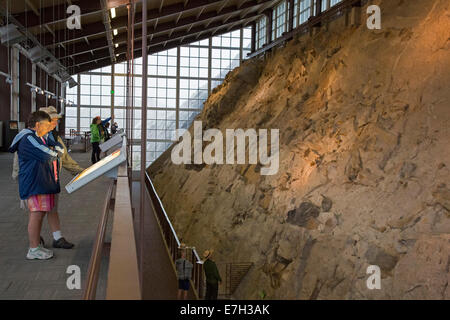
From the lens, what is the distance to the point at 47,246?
4.70 metres

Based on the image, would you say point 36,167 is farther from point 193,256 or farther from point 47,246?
point 193,256

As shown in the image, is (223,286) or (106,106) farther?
(106,106)

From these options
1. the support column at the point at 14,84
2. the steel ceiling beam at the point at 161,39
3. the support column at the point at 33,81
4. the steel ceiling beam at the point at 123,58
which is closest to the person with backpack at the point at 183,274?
the support column at the point at 14,84

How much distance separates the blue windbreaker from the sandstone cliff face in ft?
18.8

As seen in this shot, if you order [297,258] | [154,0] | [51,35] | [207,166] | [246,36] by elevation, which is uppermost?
[246,36]

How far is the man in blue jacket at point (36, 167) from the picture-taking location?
393 cm

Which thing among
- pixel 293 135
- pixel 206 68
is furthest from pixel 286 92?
pixel 206 68

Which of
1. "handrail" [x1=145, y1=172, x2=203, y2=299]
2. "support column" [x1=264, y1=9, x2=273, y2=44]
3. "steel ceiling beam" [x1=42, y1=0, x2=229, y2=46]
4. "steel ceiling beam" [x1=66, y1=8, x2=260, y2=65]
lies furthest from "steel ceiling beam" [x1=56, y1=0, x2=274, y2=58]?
"handrail" [x1=145, y1=172, x2=203, y2=299]

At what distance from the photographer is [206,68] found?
33.4 metres

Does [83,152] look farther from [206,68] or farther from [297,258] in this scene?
[206,68]

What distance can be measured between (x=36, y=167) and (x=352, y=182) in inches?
284

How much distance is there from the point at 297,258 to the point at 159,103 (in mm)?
25938

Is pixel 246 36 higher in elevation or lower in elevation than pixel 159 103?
higher

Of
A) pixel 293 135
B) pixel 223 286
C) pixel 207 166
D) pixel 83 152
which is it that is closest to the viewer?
pixel 223 286
